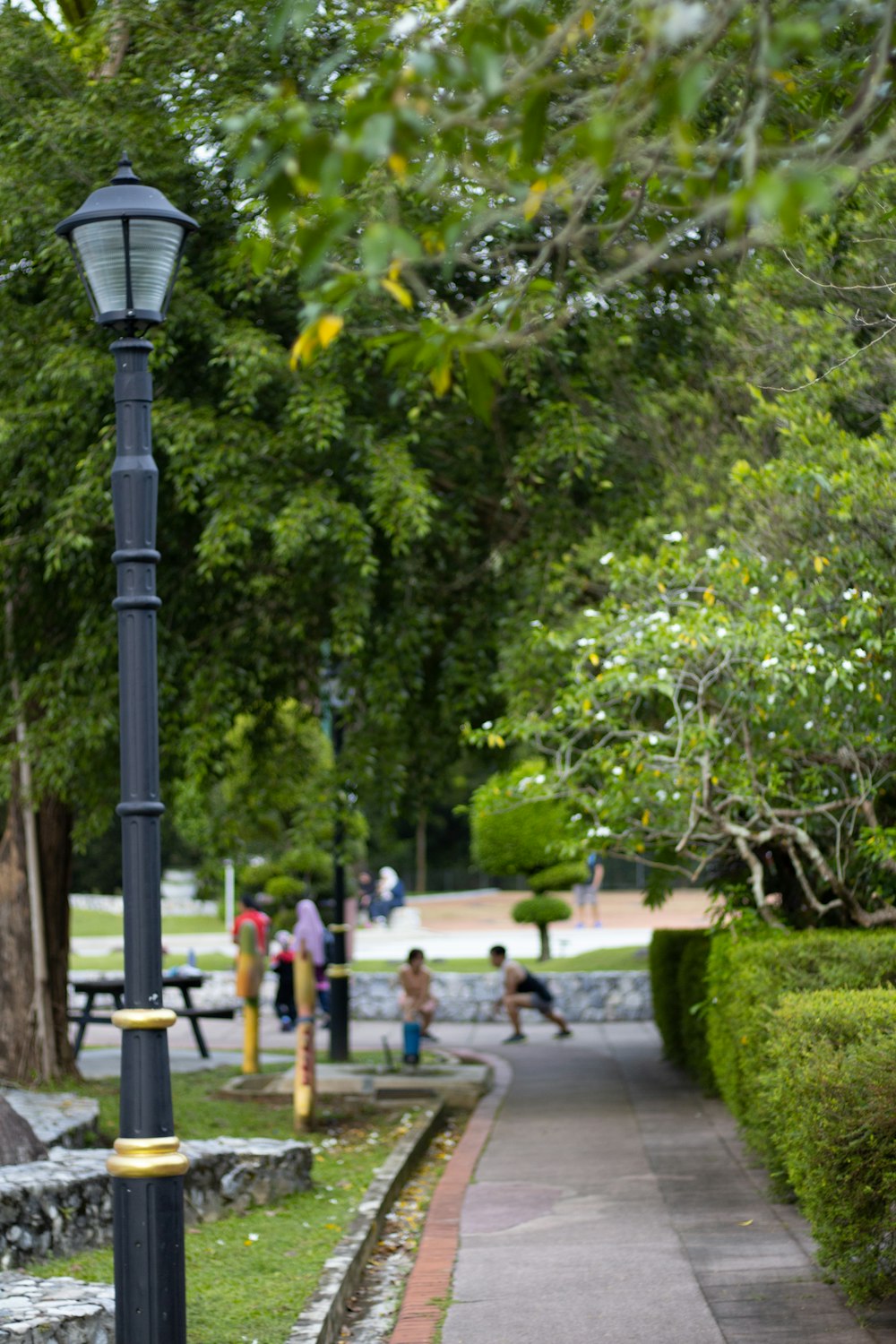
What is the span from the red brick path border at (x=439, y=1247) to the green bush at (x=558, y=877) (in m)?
16.1

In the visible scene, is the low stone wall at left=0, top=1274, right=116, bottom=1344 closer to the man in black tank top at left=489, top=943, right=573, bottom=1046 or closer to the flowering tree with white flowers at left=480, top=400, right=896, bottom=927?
the flowering tree with white flowers at left=480, top=400, right=896, bottom=927

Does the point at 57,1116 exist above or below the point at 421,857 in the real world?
above

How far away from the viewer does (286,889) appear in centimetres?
3119

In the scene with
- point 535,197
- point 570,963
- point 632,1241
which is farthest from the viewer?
point 570,963

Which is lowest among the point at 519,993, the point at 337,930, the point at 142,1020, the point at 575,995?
the point at 575,995

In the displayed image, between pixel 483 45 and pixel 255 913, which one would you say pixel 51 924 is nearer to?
pixel 255 913

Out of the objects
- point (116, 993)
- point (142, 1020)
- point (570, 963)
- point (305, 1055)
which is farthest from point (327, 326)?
point (570, 963)

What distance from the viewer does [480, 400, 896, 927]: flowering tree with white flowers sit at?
8.59 m

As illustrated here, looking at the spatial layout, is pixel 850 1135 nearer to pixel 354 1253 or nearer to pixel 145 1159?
pixel 145 1159

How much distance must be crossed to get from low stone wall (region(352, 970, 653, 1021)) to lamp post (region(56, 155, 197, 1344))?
56.7 feet

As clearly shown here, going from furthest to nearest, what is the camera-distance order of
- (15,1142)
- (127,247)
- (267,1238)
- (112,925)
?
(112,925), (267,1238), (15,1142), (127,247)

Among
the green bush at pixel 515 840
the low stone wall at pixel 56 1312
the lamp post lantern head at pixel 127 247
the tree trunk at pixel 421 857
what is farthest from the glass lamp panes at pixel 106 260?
the tree trunk at pixel 421 857

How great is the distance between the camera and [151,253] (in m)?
5.27

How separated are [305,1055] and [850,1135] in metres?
6.39
